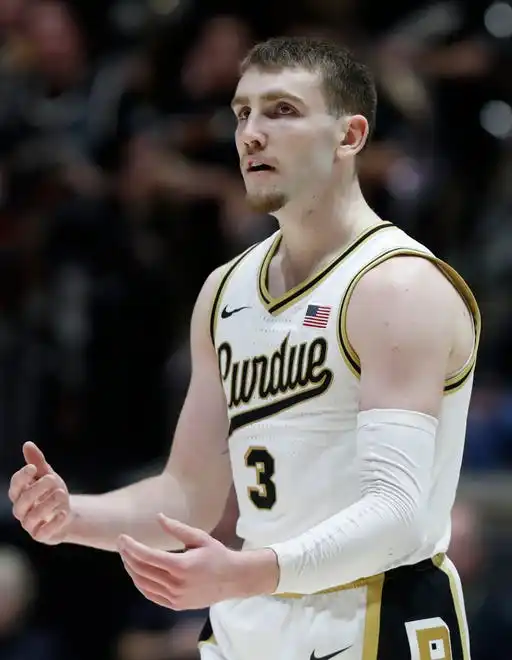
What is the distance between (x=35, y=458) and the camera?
381 centimetres

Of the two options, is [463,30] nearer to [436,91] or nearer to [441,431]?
[436,91]

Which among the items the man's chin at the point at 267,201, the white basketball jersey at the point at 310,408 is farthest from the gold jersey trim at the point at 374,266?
the man's chin at the point at 267,201

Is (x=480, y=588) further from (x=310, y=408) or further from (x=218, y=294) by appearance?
(x=310, y=408)

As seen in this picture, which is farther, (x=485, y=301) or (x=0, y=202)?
(x=485, y=301)

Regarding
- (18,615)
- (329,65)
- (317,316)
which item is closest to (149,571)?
(317,316)

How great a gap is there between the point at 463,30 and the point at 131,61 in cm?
203

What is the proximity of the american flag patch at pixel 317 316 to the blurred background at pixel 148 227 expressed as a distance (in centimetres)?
281

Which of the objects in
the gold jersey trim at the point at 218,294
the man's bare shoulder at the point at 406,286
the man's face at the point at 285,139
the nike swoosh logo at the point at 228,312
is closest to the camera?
the man's bare shoulder at the point at 406,286

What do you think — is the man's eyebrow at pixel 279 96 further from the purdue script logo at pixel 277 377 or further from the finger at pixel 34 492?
the finger at pixel 34 492

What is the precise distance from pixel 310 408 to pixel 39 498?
31.8 inches

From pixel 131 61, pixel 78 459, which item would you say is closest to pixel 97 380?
pixel 78 459

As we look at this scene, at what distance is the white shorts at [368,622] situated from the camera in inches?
144

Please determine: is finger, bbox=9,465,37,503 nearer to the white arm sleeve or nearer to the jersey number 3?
→ the jersey number 3

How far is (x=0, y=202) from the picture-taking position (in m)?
7.32
